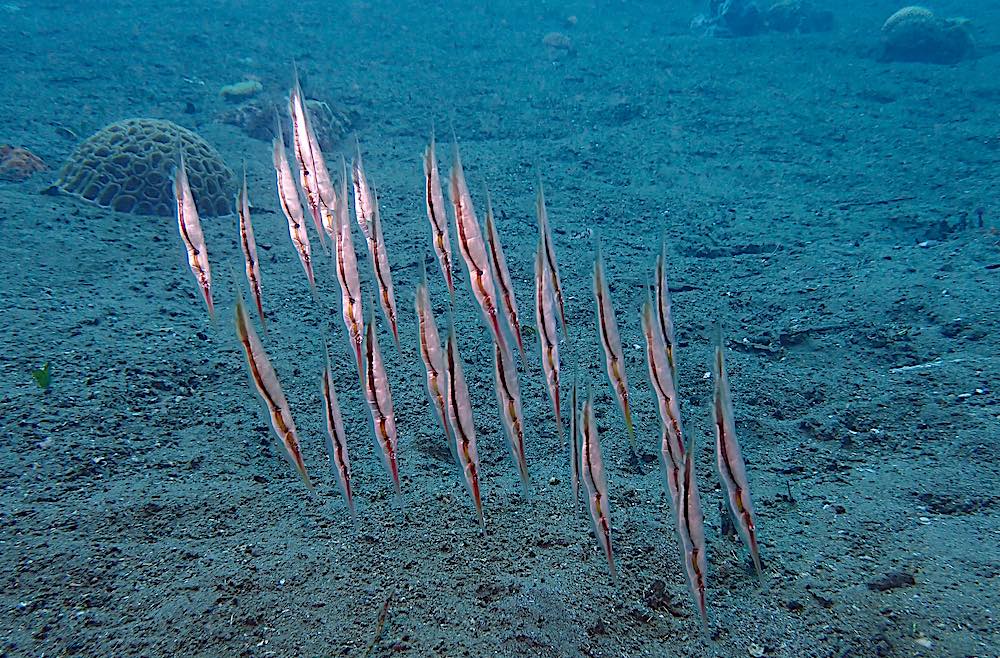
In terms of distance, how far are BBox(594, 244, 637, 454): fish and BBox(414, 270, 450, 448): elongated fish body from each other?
0.83 meters

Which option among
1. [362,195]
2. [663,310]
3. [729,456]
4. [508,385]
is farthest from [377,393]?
[362,195]

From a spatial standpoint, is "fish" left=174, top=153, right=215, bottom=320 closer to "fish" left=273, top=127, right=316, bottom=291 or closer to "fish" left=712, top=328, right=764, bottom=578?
"fish" left=273, top=127, right=316, bottom=291

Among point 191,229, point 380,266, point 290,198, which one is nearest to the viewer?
point 380,266

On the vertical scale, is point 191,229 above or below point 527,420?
above

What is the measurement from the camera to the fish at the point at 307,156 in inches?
137

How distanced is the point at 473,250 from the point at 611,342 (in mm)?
870

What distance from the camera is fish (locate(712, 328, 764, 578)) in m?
2.46

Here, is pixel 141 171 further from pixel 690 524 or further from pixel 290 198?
pixel 690 524

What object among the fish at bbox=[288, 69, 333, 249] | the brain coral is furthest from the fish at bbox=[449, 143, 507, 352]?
the brain coral

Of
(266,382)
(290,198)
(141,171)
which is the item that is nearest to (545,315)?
(266,382)

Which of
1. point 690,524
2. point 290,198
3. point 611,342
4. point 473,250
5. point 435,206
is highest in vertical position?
point 290,198

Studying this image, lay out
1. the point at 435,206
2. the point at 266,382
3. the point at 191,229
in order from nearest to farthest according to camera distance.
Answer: the point at 266,382, the point at 435,206, the point at 191,229

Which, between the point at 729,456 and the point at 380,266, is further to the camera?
the point at 380,266

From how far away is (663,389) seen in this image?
2816 millimetres
